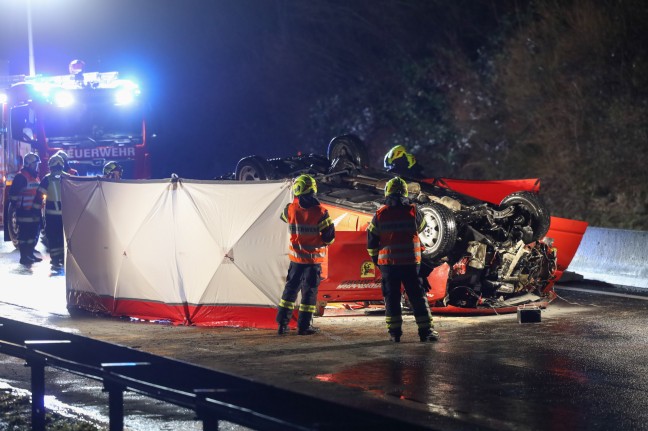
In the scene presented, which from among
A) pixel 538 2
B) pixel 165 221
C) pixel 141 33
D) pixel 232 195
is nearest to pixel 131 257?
pixel 165 221

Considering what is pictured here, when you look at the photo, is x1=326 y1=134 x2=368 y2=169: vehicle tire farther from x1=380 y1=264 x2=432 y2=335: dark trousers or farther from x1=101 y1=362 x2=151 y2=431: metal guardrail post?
x1=101 y1=362 x2=151 y2=431: metal guardrail post

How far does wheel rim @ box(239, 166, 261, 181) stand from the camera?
50.4 feet

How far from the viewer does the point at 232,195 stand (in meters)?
12.1

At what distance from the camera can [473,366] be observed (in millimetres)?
9906

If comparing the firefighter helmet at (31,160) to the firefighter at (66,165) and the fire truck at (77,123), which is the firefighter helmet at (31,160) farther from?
the fire truck at (77,123)

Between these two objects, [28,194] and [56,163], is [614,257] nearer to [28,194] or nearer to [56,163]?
[56,163]

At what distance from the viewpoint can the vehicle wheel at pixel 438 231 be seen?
1245 centimetres

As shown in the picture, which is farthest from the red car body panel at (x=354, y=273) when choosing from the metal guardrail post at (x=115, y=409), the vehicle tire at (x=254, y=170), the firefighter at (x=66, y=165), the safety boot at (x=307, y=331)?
the firefighter at (x=66, y=165)

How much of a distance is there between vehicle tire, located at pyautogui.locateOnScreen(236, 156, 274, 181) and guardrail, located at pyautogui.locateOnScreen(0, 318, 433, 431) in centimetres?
737

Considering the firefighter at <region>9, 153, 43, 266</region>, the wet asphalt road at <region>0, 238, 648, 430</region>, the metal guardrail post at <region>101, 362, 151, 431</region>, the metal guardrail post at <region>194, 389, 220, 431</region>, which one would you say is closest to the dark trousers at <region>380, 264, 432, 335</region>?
the wet asphalt road at <region>0, 238, 648, 430</region>

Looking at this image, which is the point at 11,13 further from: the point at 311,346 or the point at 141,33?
the point at 311,346

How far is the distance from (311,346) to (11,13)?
3490 cm

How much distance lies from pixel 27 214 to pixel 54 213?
158 centimetres

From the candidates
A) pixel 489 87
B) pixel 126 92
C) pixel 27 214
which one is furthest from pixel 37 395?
pixel 489 87
